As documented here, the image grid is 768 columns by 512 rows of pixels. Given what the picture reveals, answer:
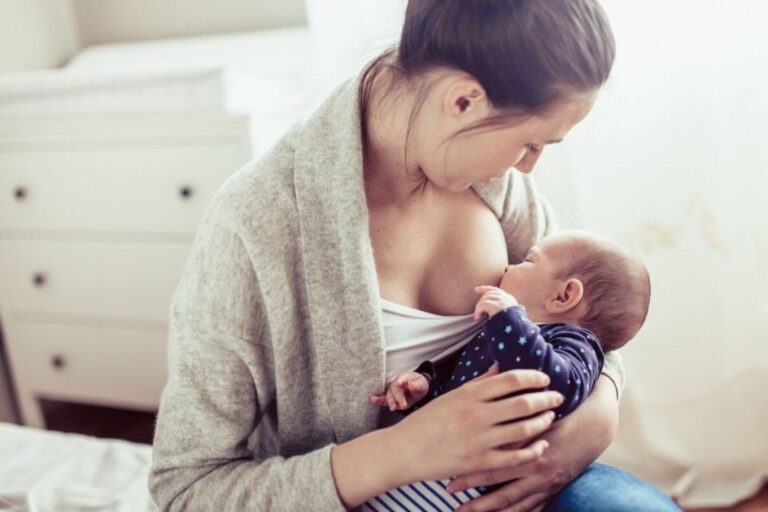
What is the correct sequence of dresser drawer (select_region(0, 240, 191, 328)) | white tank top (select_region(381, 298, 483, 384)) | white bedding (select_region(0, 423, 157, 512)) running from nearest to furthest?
white tank top (select_region(381, 298, 483, 384)), white bedding (select_region(0, 423, 157, 512)), dresser drawer (select_region(0, 240, 191, 328))

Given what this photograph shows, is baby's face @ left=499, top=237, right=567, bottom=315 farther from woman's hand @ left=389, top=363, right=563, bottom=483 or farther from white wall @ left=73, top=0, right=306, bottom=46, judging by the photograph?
white wall @ left=73, top=0, right=306, bottom=46

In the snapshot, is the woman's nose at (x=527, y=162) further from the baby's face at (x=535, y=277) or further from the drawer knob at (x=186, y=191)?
the drawer knob at (x=186, y=191)

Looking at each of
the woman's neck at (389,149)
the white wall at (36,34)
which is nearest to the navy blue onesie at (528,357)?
the woman's neck at (389,149)

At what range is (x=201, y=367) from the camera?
962 millimetres

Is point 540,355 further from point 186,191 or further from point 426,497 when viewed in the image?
point 186,191

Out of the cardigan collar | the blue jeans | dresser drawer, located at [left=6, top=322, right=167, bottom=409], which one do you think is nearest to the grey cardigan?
the cardigan collar

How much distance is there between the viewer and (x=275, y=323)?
97 centimetres

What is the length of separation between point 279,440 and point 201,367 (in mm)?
177

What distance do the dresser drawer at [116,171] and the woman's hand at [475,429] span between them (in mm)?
979

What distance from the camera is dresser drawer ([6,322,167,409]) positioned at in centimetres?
204

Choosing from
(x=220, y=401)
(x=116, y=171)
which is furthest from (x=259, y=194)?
(x=116, y=171)

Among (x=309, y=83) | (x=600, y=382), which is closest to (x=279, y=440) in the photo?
(x=600, y=382)

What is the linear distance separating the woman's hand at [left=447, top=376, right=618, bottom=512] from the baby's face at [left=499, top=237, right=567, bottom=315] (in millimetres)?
170

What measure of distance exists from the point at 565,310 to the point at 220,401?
0.50 m
